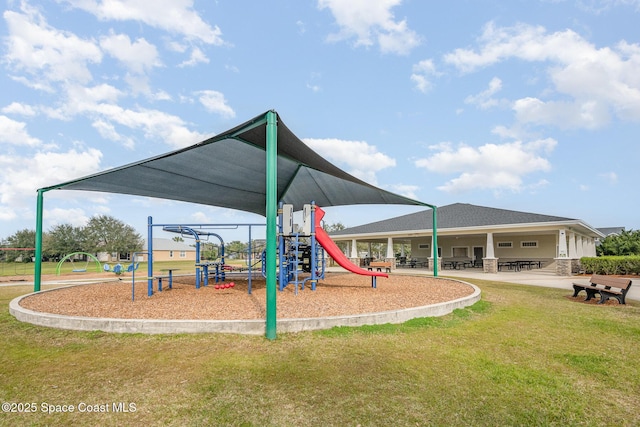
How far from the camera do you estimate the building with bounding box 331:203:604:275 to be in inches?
779

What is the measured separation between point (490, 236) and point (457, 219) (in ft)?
10.7

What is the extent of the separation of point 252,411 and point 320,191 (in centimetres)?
1097

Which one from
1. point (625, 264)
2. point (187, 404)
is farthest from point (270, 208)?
point (625, 264)

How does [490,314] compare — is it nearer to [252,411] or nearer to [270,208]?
[270,208]

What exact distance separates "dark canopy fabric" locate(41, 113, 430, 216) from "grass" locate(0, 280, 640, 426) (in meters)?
3.93

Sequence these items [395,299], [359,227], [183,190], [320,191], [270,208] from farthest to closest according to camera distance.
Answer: [359,227] < [320,191] < [183,190] < [395,299] < [270,208]

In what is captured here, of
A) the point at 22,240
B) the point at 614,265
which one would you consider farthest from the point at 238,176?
the point at 22,240

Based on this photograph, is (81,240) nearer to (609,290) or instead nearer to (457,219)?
(457,219)

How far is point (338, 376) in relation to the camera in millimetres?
3828

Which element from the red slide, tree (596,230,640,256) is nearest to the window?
tree (596,230,640,256)

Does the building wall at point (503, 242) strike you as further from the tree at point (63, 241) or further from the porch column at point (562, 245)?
the tree at point (63, 241)

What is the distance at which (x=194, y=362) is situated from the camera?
166 inches

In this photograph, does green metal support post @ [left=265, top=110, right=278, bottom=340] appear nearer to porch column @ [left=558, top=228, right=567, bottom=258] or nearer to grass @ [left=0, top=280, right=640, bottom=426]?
grass @ [left=0, top=280, right=640, bottom=426]

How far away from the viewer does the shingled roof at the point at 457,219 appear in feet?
67.6
